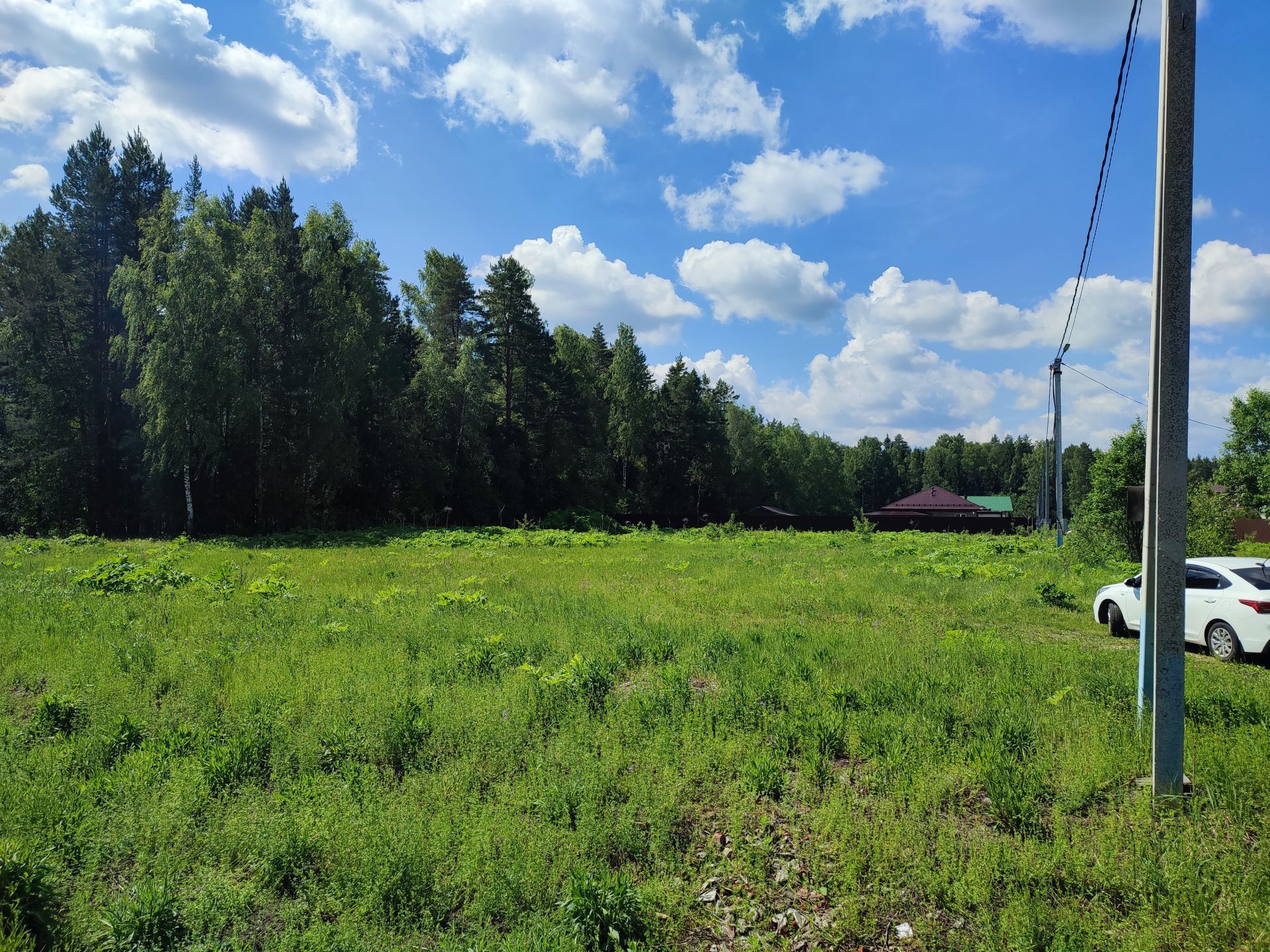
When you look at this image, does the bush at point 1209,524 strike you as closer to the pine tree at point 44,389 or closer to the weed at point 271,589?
the weed at point 271,589

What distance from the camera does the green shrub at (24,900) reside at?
353 cm

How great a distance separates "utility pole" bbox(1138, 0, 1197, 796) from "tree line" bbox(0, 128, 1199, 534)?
114 feet

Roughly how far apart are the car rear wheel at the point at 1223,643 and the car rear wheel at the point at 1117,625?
5.09 feet

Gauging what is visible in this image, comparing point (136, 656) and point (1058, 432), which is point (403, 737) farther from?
point (1058, 432)

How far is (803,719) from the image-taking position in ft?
21.0

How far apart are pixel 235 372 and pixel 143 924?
32.7m

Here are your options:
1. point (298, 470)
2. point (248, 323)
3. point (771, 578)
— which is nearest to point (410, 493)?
point (298, 470)

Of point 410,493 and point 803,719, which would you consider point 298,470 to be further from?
point 803,719

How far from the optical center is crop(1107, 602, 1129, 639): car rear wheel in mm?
11141

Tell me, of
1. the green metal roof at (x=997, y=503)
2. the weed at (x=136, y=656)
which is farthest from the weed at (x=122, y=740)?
the green metal roof at (x=997, y=503)

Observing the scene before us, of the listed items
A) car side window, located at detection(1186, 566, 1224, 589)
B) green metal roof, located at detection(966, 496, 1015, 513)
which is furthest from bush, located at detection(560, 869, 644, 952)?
green metal roof, located at detection(966, 496, 1015, 513)

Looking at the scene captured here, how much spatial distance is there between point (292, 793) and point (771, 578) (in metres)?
13.6

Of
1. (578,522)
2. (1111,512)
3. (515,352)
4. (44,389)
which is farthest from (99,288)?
(1111,512)

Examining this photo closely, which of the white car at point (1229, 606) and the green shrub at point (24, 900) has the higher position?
the white car at point (1229, 606)
